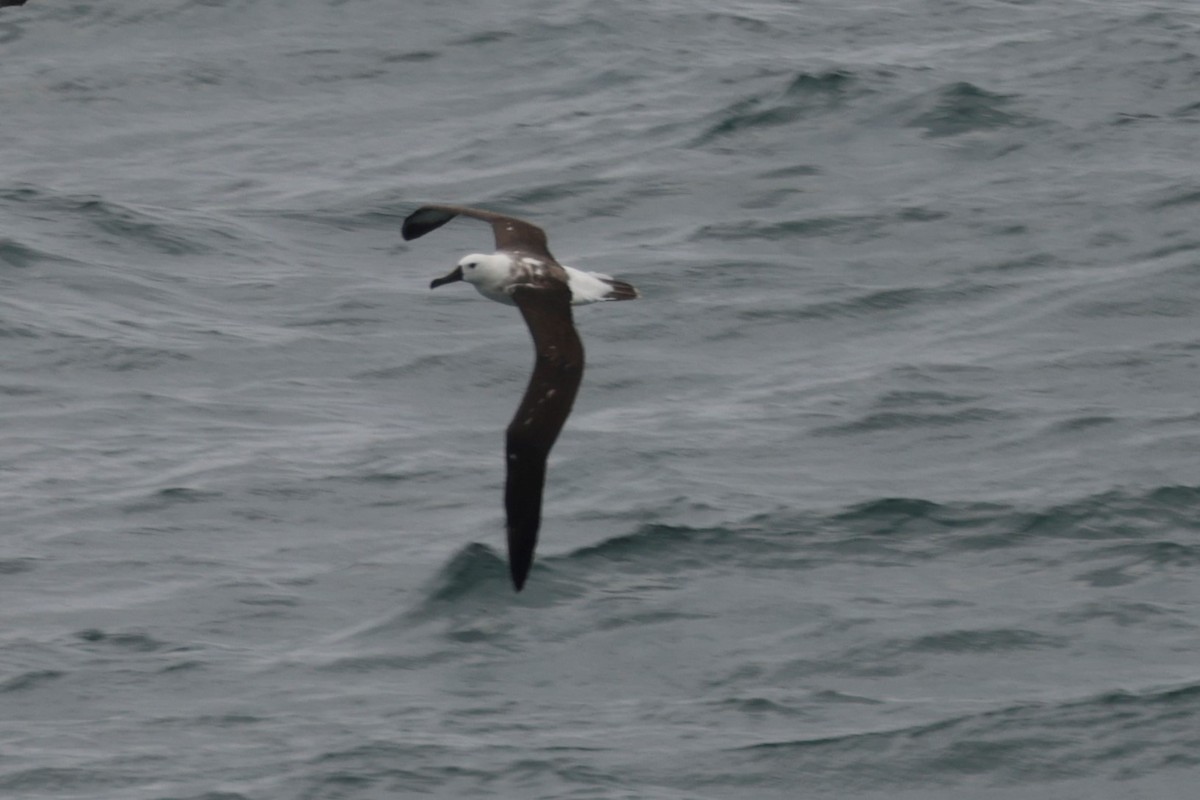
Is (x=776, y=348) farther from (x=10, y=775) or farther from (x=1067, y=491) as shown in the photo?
(x=10, y=775)

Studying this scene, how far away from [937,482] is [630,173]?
6.54 m

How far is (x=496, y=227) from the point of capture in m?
14.4

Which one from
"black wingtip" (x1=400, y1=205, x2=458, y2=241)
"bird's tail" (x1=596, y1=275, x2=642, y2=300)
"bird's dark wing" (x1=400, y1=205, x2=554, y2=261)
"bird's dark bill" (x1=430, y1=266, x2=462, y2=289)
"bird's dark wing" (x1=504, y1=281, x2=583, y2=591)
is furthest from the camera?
"black wingtip" (x1=400, y1=205, x2=458, y2=241)

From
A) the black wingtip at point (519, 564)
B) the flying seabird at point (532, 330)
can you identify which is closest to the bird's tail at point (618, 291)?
the flying seabird at point (532, 330)

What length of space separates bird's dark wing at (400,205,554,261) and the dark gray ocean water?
1645 millimetres

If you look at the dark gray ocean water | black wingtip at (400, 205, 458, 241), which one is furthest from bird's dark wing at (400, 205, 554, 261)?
the dark gray ocean water

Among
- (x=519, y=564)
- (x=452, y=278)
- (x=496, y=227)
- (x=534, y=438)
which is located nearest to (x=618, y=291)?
(x=452, y=278)

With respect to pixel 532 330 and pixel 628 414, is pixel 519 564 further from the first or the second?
pixel 628 414

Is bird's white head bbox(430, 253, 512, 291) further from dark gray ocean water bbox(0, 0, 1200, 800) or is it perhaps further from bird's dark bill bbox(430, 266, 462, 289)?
dark gray ocean water bbox(0, 0, 1200, 800)

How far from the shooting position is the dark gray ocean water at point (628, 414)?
12.2m

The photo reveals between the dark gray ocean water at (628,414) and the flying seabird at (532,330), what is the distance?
43.4 inches

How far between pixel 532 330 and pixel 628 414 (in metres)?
3.40

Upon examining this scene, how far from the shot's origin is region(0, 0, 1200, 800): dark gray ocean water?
12.2 metres

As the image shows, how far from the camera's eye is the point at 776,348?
55.7 ft
